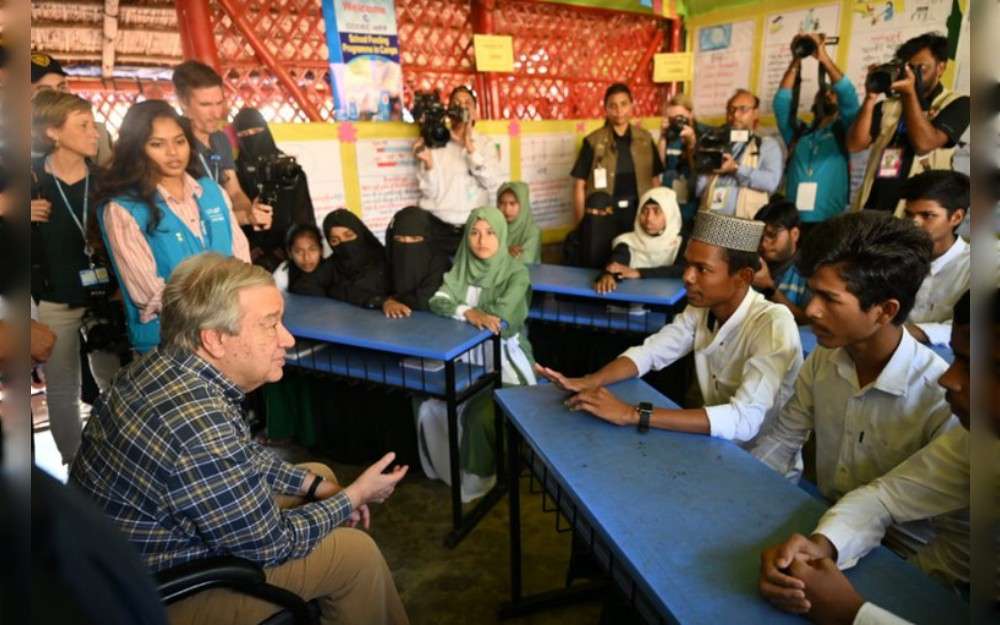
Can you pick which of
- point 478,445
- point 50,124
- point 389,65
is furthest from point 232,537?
point 389,65

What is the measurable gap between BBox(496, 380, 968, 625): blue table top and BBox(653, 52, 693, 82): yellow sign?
4148 millimetres

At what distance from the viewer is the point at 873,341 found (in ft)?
4.14

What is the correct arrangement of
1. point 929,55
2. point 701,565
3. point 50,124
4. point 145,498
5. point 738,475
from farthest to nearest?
1. point 929,55
2. point 50,124
3. point 738,475
4. point 145,498
5. point 701,565

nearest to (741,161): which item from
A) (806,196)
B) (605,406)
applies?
(806,196)

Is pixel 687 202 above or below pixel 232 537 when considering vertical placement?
above

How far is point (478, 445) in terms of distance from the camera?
2.48m

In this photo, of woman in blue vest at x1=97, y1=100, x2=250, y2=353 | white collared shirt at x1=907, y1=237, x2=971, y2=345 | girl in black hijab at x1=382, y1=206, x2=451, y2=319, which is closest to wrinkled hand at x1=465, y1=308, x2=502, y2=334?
girl in black hijab at x1=382, y1=206, x2=451, y2=319

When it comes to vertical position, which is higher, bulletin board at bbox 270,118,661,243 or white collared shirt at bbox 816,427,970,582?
bulletin board at bbox 270,118,661,243

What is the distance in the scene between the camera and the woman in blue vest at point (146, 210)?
1908mm

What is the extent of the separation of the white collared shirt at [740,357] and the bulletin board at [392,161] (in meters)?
2.37

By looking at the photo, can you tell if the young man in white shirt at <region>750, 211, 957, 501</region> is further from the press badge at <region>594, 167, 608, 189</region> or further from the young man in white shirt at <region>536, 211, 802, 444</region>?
the press badge at <region>594, 167, 608, 189</region>

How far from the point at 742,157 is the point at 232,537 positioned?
356 cm

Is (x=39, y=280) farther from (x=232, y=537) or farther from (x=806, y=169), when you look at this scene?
(x=806, y=169)

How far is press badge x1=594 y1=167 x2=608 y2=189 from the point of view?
4008 mm
